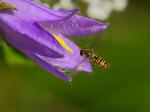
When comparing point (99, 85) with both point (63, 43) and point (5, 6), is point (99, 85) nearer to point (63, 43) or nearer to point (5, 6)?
point (63, 43)

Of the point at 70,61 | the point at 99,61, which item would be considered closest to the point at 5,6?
the point at 70,61

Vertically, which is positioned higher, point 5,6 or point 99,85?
point 99,85

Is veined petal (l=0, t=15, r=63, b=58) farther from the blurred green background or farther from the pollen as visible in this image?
the blurred green background

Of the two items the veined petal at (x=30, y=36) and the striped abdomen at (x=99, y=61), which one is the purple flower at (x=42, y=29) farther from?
the striped abdomen at (x=99, y=61)

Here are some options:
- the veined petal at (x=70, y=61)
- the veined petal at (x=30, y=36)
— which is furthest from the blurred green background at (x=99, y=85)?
the veined petal at (x=30, y=36)

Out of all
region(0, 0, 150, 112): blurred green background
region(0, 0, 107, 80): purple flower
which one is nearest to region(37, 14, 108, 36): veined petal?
region(0, 0, 107, 80): purple flower

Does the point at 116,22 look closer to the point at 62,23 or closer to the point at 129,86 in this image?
the point at 129,86

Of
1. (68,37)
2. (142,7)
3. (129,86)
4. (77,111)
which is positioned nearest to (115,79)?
(129,86)
